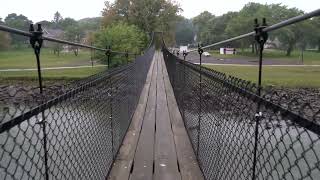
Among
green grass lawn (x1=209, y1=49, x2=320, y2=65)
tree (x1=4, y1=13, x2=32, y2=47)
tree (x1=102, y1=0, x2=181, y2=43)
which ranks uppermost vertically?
tree (x1=102, y1=0, x2=181, y2=43)

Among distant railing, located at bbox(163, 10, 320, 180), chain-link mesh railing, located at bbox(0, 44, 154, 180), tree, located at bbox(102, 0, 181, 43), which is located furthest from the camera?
tree, located at bbox(102, 0, 181, 43)

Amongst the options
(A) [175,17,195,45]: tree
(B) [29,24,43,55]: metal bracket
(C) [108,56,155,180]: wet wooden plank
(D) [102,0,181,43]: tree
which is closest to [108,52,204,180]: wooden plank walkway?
(C) [108,56,155,180]: wet wooden plank

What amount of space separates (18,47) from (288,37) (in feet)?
113

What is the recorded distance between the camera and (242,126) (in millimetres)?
2365

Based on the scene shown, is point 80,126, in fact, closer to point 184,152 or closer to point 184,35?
point 184,152

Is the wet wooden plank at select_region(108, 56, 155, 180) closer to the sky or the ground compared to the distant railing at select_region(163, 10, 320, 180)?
closer to the ground

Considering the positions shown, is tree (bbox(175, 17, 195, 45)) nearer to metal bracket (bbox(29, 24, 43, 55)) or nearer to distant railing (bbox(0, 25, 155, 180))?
distant railing (bbox(0, 25, 155, 180))

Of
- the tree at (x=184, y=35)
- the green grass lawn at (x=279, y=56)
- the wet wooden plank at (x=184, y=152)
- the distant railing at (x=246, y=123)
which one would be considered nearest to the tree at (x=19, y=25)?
the distant railing at (x=246, y=123)

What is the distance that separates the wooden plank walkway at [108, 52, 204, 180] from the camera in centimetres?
313

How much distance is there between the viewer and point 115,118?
151 inches

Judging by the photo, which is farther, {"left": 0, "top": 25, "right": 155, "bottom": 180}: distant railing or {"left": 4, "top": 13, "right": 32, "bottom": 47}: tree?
{"left": 4, "top": 13, "right": 32, "bottom": 47}: tree

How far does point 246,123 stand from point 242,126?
171 mm

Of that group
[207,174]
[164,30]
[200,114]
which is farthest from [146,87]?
[164,30]

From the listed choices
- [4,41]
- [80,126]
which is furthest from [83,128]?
[4,41]
